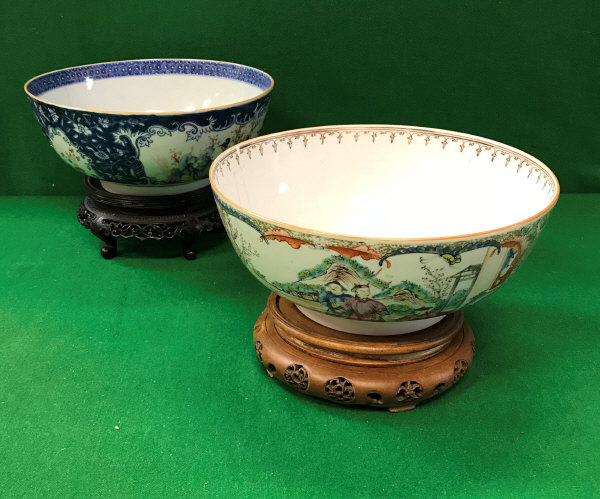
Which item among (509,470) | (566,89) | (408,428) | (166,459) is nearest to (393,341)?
(408,428)

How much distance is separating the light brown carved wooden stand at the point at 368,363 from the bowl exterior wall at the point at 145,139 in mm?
487

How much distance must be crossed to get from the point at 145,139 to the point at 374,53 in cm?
73

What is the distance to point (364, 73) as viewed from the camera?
179 cm

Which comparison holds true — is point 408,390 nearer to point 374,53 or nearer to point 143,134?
point 143,134

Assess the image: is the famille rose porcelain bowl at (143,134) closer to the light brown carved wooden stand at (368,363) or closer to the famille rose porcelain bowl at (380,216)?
the famille rose porcelain bowl at (380,216)

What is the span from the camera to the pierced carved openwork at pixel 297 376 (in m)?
1.06

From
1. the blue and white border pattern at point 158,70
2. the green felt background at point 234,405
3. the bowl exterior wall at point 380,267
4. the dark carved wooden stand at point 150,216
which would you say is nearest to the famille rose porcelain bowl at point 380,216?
the bowl exterior wall at point 380,267

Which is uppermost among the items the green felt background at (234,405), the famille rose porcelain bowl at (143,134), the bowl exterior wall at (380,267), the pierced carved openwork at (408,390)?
the bowl exterior wall at (380,267)

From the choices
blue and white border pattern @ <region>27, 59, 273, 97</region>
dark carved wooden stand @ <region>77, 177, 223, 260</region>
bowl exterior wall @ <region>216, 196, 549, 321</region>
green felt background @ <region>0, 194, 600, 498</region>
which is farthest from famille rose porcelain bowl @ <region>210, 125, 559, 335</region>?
blue and white border pattern @ <region>27, 59, 273, 97</region>

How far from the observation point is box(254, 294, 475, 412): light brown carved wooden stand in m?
1.04

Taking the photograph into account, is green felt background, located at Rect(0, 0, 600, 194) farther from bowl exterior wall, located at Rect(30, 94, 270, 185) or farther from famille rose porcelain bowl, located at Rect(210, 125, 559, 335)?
famille rose porcelain bowl, located at Rect(210, 125, 559, 335)

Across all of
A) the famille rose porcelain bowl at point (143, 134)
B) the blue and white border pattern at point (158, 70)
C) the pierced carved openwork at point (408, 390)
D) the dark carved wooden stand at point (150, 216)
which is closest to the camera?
the pierced carved openwork at point (408, 390)

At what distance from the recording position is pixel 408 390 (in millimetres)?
1035

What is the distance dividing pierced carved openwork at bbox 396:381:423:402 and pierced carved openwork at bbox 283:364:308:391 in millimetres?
152
